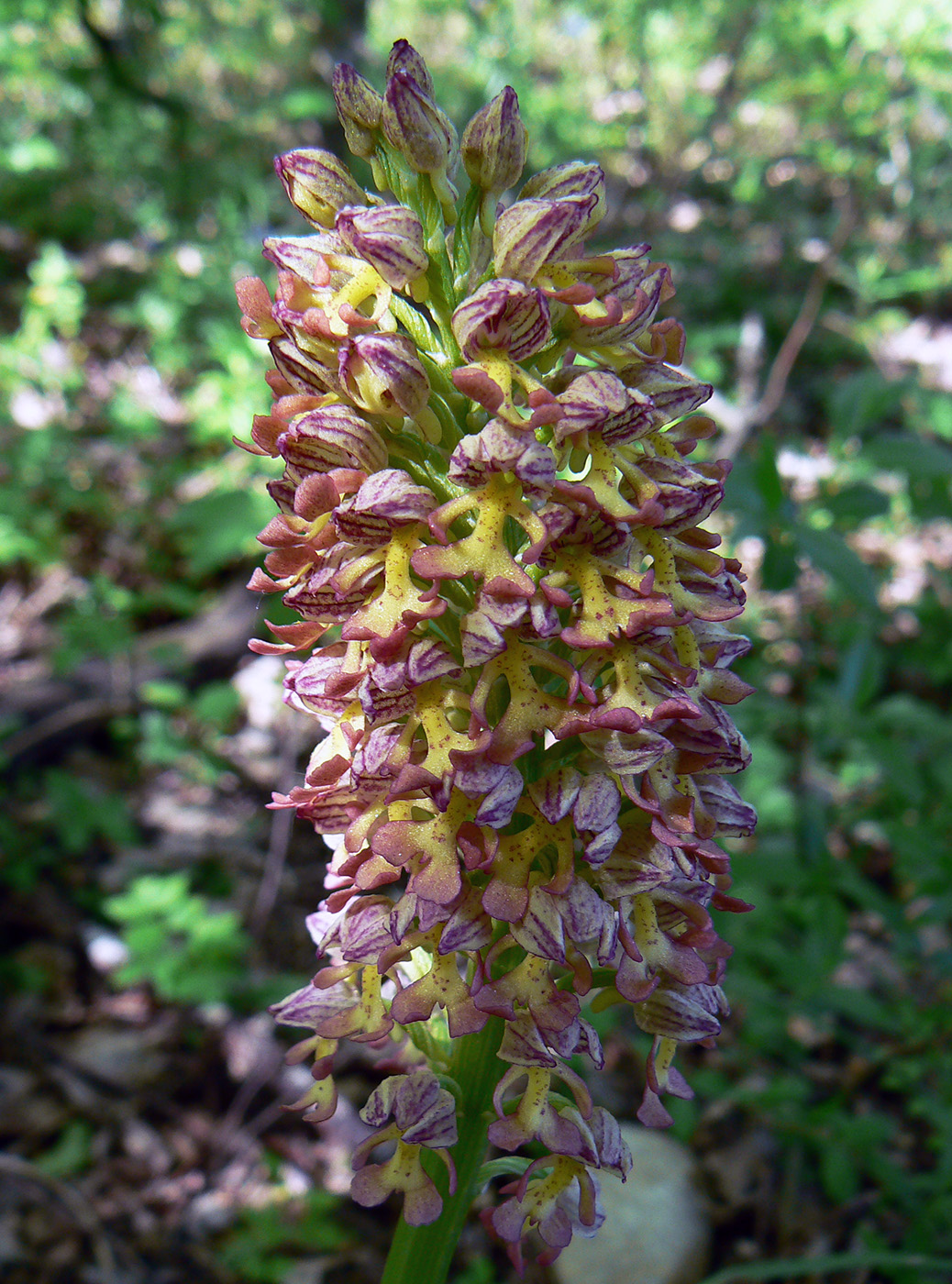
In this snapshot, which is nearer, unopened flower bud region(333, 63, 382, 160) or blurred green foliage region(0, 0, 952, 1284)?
unopened flower bud region(333, 63, 382, 160)

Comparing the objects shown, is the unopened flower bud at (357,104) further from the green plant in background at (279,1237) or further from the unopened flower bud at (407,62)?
the green plant in background at (279,1237)

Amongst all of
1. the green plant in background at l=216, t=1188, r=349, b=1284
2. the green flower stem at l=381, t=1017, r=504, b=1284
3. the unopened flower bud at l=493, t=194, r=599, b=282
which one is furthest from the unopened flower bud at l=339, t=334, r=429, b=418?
the green plant in background at l=216, t=1188, r=349, b=1284

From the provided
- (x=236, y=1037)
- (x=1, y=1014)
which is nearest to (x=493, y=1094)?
(x=236, y=1037)

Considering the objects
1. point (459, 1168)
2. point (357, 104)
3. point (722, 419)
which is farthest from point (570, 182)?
point (722, 419)

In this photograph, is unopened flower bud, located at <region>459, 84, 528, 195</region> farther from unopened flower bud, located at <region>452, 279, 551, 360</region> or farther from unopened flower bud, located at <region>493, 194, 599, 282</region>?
unopened flower bud, located at <region>452, 279, 551, 360</region>

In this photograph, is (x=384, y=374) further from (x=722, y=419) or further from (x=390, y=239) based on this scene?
(x=722, y=419)

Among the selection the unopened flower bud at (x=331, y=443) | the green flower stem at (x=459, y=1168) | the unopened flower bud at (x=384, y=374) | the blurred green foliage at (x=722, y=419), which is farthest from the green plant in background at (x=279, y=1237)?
the unopened flower bud at (x=384, y=374)

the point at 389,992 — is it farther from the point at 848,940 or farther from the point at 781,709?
the point at 848,940
